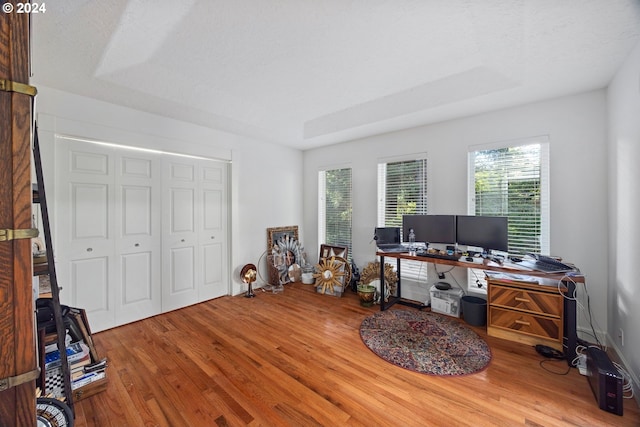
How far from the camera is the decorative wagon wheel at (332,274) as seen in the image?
4.01 metres

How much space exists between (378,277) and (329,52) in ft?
9.95

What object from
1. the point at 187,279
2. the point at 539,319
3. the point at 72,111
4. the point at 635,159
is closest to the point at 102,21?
the point at 72,111

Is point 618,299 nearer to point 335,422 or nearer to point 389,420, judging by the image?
point 389,420

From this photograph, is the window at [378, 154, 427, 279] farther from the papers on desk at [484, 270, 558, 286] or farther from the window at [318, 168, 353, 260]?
the papers on desk at [484, 270, 558, 286]

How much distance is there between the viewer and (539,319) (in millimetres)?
2414

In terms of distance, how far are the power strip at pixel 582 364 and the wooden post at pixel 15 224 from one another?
337 centimetres

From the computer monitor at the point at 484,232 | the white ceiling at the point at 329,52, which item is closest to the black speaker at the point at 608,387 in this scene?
the computer monitor at the point at 484,232

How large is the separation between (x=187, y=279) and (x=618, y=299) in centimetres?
468

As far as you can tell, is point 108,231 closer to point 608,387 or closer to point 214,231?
point 214,231

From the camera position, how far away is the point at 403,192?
3.85 meters

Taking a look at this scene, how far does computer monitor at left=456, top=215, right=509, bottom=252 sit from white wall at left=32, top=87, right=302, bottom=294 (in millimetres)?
2959

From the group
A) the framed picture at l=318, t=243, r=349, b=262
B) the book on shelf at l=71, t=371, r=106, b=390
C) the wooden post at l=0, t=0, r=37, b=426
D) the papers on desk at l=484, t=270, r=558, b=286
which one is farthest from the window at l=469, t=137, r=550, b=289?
the book on shelf at l=71, t=371, r=106, b=390

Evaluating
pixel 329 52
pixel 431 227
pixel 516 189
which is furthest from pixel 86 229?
pixel 516 189

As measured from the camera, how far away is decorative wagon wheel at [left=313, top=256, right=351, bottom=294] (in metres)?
4.01
